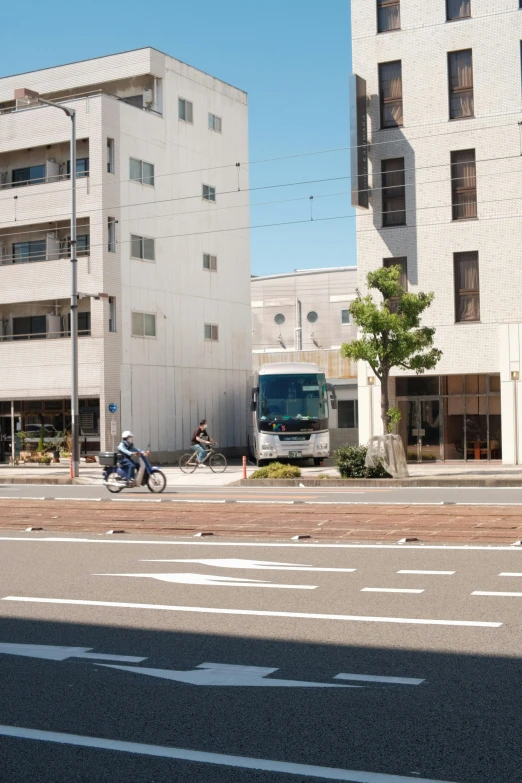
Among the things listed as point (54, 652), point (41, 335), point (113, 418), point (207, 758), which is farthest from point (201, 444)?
point (207, 758)

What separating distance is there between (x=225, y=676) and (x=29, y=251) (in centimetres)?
3963

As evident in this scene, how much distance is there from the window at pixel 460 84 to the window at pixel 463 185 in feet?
4.43

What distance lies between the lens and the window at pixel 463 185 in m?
34.3

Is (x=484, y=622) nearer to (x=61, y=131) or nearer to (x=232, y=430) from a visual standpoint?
(x=61, y=131)

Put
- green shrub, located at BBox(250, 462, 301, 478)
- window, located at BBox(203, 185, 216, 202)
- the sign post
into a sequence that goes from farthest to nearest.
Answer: window, located at BBox(203, 185, 216, 202) → the sign post → green shrub, located at BBox(250, 462, 301, 478)

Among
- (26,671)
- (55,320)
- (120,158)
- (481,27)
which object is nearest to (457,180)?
(481,27)

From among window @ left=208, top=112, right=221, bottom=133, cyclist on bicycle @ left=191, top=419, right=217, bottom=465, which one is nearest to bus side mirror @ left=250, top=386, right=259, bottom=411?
cyclist on bicycle @ left=191, top=419, right=217, bottom=465

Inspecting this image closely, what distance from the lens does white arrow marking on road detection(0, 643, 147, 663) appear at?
7.44 m

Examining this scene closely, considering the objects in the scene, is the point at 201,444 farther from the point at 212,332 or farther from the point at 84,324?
the point at 212,332

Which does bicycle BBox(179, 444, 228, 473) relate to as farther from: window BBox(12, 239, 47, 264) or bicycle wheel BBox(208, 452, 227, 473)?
window BBox(12, 239, 47, 264)

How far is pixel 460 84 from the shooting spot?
34594 mm

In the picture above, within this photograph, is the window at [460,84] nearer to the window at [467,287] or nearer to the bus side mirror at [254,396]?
the window at [467,287]

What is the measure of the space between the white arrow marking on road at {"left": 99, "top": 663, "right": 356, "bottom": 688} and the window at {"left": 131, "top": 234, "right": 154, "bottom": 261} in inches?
1466

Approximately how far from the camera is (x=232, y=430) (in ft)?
163
